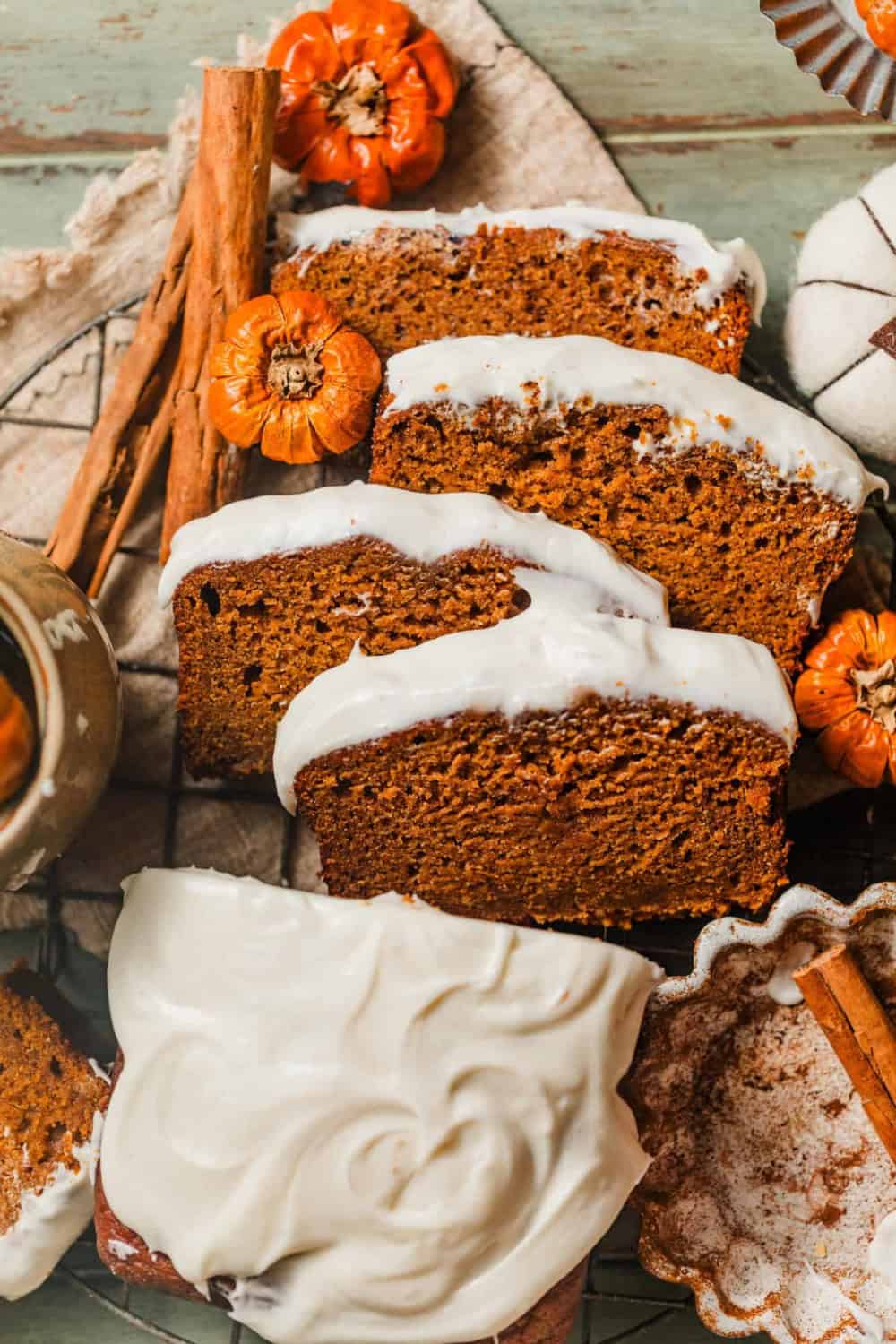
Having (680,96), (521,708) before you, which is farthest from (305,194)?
(521,708)

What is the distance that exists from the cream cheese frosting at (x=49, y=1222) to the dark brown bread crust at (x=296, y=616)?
742 millimetres

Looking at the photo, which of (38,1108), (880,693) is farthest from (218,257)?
(38,1108)

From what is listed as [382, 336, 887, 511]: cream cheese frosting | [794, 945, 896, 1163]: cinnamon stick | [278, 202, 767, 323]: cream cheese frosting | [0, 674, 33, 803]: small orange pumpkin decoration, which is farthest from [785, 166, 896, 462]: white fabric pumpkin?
[0, 674, 33, 803]: small orange pumpkin decoration

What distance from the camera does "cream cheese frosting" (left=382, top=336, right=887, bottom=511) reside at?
82.6 inches

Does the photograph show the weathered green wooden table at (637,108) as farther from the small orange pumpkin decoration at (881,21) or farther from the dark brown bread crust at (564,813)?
the dark brown bread crust at (564,813)

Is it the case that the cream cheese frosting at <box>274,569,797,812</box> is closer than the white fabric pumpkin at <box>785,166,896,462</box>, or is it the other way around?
the cream cheese frosting at <box>274,569,797,812</box>

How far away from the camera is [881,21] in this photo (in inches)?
95.9

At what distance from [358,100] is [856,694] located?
141cm

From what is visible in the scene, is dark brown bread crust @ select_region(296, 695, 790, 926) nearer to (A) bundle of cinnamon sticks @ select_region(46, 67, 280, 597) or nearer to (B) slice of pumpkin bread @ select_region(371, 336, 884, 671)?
(B) slice of pumpkin bread @ select_region(371, 336, 884, 671)

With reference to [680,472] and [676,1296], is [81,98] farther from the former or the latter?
[676,1296]

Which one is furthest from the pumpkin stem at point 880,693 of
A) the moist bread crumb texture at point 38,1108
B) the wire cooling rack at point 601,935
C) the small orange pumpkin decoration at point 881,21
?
the moist bread crumb texture at point 38,1108

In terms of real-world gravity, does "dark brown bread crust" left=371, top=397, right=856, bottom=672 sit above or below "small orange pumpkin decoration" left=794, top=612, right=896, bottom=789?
above

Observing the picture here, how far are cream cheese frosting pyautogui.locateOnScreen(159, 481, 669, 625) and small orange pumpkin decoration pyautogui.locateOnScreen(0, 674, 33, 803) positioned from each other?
1.47 feet

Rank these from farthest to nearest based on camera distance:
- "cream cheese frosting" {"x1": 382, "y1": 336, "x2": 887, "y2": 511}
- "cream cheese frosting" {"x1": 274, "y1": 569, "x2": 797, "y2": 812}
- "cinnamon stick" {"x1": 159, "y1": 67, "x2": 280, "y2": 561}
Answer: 1. "cinnamon stick" {"x1": 159, "y1": 67, "x2": 280, "y2": 561}
2. "cream cheese frosting" {"x1": 382, "y1": 336, "x2": 887, "y2": 511}
3. "cream cheese frosting" {"x1": 274, "y1": 569, "x2": 797, "y2": 812}
